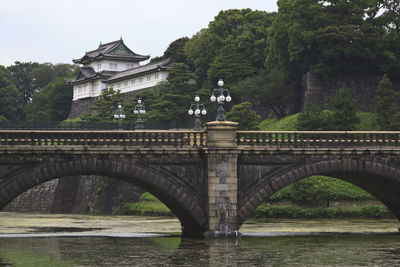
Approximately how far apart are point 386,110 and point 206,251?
3805cm

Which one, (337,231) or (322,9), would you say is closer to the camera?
(337,231)

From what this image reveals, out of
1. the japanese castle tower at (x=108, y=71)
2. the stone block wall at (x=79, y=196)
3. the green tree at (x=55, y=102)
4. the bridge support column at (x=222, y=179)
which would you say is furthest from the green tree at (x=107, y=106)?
the bridge support column at (x=222, y=179)

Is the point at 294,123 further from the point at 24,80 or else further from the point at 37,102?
the point at 24,80

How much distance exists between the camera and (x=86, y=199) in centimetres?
7450

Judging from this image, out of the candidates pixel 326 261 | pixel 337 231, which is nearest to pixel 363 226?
pixel 337 231

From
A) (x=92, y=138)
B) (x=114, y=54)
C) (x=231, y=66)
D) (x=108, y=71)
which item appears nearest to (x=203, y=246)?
(x=92, y=138)

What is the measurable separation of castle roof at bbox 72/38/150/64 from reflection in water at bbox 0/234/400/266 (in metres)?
74.5

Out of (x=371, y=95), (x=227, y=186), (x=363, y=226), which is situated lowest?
(x=363, y=226)

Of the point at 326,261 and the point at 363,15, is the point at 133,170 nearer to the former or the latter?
the point at 326,261

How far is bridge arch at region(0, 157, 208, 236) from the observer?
35.4m

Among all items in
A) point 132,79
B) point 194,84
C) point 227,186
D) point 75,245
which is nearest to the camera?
point 75,245

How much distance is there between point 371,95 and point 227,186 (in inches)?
1636

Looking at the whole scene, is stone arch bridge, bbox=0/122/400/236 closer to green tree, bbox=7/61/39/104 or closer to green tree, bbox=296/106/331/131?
green tree, bbox=296/106/331/131

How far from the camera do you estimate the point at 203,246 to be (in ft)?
109
